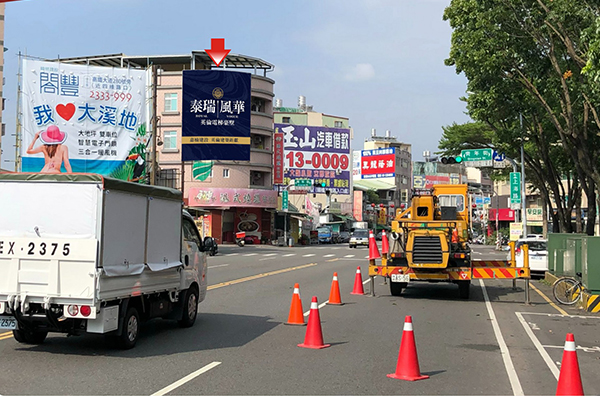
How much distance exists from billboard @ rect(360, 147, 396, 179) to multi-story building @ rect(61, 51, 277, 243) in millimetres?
17334

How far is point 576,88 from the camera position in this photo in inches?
789

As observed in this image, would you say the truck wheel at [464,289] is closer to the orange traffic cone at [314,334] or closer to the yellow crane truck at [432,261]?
the yellow crane truck at [432,261]

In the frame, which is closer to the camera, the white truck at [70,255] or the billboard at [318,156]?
the white truck at [70,255]

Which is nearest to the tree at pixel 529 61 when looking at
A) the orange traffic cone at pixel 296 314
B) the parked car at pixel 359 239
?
the orange traffic cone at pixel 296 314

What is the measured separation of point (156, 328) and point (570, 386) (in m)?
6.87

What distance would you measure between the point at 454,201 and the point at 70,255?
13935 millimetres

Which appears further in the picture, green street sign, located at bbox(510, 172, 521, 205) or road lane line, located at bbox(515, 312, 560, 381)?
green street sign, located at bbox(510, 172, 521, 205)

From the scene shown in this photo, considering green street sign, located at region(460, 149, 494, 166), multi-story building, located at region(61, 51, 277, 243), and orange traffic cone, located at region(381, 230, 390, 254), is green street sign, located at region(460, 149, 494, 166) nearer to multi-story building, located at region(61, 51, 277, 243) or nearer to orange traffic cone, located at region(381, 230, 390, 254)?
orange traffic cone, located at region(381, 230, 390, 254)

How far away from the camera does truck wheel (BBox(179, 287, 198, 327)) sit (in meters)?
10.8

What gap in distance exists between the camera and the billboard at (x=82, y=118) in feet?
110

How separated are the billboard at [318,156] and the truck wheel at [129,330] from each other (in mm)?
54429

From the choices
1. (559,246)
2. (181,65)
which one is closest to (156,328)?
(559,246)

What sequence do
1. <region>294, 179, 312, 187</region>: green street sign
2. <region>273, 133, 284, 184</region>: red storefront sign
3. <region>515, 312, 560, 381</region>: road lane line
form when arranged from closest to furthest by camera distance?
<region>515, 312, 560, 381</region>: road lane line < <region>294, 179, 312, 187</region>: green street sign < <region>273, 133, 284, 184</region>: red storefront sign

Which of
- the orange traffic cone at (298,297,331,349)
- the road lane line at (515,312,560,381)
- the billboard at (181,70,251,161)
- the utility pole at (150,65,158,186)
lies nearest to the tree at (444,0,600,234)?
the road lane line at (515,312,560,381)
